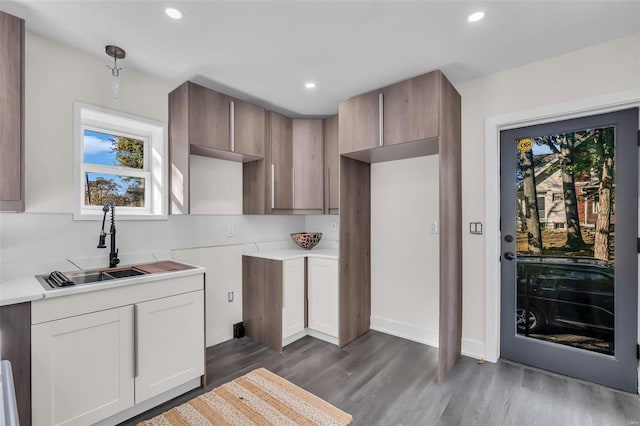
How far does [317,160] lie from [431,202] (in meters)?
1.30

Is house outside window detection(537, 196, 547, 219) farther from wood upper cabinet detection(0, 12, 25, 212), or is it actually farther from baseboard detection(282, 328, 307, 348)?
wood upper cabinet detection(0, 12, 25, 212)

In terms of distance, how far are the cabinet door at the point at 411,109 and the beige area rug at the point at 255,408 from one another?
2081mm

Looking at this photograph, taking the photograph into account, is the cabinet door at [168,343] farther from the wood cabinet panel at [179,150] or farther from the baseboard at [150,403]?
the wood cabinet panel at [179,150]

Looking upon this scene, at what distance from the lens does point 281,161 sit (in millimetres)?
3193

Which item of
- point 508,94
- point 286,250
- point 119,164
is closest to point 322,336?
point 286,250

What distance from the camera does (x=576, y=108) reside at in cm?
216

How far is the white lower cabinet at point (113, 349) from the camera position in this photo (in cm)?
155

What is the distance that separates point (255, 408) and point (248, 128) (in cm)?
235

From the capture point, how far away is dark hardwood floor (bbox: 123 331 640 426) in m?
1.86

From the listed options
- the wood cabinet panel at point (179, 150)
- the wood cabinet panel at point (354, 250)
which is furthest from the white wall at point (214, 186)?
the wood cabinet panel at point (354, 250)

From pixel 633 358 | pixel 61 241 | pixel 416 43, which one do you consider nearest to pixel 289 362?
pixel 61 241

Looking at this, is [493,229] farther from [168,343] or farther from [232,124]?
[168,343]

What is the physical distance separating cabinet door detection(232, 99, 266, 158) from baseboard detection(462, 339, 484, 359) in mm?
2652

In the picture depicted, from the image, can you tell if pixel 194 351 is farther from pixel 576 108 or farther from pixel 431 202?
pixel 576 108
